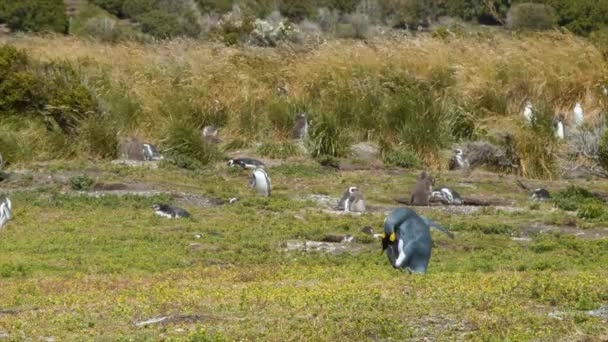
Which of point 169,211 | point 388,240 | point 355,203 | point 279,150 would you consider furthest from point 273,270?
point 279,150

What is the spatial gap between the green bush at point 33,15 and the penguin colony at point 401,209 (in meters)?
32.0

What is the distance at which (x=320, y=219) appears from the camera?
1503 centimetres

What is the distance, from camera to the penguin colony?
9.95 metres

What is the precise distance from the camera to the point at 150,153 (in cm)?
2016

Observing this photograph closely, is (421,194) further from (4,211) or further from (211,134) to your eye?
(211,134)

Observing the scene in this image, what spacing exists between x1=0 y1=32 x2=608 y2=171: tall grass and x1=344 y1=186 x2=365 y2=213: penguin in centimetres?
482

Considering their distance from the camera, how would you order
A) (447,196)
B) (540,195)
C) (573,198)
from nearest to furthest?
1. (447,196)
2. (573,198)
3. (540,195)

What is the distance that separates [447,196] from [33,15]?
4073cm

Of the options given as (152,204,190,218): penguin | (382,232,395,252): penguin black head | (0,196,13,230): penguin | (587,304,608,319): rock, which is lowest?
(152,204,190,218): penguin

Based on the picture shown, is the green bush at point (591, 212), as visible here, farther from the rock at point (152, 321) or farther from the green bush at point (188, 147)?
the rock at point (152, 321)

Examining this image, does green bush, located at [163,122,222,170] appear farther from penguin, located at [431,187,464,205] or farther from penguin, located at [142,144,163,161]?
penguin, located at [431,187,464,205]

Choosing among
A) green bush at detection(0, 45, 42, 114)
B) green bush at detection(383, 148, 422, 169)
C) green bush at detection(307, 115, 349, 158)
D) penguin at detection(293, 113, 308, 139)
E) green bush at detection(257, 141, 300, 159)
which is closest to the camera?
green bush at detection(383, 148, 422, 169)

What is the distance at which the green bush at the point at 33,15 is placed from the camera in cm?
5259

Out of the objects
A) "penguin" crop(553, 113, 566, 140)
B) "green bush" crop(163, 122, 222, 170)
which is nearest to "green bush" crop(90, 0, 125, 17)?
"green bush" crop(163, 122, 222, 170)
